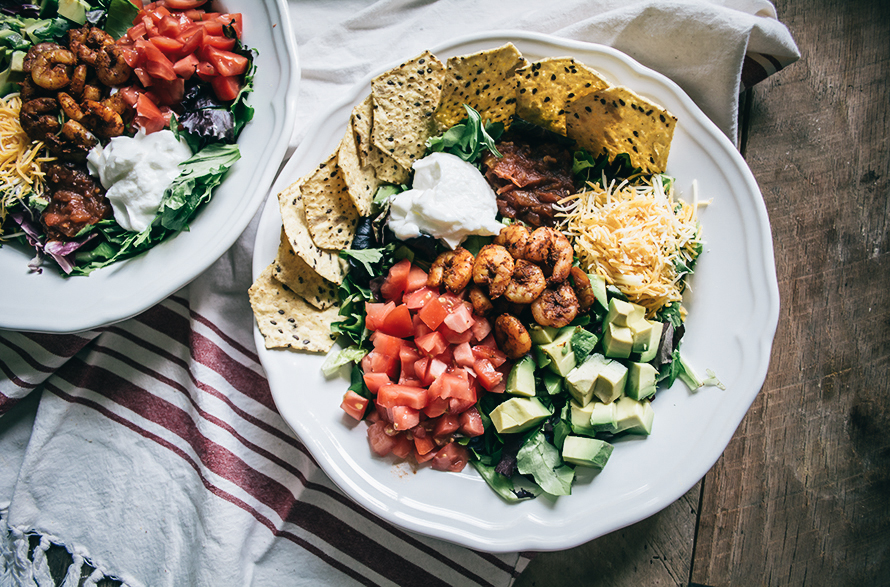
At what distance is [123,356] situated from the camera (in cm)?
268

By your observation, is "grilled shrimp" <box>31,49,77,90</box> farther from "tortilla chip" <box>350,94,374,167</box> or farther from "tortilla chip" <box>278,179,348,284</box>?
"tortilla chip" <box>350,94,374,167</box>

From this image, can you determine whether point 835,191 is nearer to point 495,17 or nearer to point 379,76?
point 495,17

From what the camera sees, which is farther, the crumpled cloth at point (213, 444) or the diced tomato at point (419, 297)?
the crumpled cloth at point (213, 444)

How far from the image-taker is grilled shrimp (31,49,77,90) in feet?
7.58

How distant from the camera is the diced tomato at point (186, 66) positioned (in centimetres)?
231

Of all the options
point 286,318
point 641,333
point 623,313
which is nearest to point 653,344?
point 641,333

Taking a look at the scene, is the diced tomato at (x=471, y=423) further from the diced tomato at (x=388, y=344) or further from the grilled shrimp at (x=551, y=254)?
the grilled shrimp at (x=551, y=254)

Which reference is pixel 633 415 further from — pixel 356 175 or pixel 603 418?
pixel 356 175

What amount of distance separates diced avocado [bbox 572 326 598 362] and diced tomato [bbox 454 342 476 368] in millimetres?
430

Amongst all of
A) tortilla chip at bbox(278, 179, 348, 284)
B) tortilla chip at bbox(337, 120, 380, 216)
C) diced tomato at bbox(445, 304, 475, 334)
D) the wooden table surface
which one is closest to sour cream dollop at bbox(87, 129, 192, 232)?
tortilla chip at bbox(278, 179, 348, 284)

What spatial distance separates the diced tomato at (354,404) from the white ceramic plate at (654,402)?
0.16 ft

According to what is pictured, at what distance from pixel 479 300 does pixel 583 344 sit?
47 cm

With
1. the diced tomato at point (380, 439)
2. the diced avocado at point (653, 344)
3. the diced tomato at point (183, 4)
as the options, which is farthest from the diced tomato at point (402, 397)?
the diced tomato at point (183, 4)

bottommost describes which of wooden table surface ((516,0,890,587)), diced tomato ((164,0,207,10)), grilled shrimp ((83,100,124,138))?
wooden table surface ((516,0,890,587))
